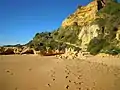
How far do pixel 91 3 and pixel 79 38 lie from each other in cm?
2228

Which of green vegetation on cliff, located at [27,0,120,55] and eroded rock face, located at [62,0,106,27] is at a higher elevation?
eroded rock face, located at [62,0,106,27]

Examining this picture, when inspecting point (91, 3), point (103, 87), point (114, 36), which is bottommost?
point (103, 87)

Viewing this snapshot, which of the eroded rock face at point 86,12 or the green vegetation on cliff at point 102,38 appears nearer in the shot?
the green vegetation on cliff at point 102,38

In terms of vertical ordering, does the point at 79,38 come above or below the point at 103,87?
above

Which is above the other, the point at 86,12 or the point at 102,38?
the point at 86,12

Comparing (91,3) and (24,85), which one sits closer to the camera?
(24,85)

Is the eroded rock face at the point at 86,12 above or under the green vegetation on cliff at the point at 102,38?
above

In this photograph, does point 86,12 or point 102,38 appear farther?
point 86,12

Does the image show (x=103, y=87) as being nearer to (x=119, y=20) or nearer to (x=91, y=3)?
(x=119, y=20)

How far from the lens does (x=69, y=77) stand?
8609 mm

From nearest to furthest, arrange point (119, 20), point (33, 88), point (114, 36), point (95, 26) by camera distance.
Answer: point (33, 88) → point (114, 36) → point (119, 20) → point (95, 26)

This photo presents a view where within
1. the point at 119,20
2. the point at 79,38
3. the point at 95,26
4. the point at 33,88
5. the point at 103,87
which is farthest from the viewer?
the point at 79,38

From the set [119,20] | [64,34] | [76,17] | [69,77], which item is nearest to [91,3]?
[76,17]

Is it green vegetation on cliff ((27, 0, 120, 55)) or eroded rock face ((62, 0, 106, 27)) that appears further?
eroded rock face ((62, 0, 106, 27))
